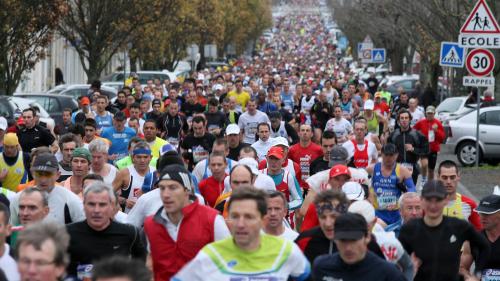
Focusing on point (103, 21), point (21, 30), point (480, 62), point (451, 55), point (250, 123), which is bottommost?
point (250, 123)

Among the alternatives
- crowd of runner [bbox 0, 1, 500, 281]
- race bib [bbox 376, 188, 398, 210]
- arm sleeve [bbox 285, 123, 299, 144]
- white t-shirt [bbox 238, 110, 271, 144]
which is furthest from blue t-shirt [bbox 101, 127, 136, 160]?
race bib [bbox 376, 188, 398, 210]

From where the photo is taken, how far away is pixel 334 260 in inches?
277

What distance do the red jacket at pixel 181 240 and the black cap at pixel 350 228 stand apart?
4.78 ft

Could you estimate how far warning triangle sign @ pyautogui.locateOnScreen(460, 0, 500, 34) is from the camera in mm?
19719

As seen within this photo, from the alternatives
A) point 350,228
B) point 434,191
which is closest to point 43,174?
point 434,191

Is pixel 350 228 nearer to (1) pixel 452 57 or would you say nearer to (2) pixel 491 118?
(1) pixel 452 57

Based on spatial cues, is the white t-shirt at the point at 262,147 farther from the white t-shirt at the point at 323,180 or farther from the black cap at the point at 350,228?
the black cap at the point at 350,228

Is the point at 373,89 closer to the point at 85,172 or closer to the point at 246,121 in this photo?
the point at 246,121

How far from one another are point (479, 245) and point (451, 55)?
52.8 feet

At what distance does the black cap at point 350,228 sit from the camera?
22.6 feet

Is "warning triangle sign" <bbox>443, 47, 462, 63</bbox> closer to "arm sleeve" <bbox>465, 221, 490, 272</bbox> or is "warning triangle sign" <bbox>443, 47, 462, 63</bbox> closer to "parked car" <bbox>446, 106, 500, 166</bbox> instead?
"parked car" <bbox>446, 106, 500, 166</bbox>

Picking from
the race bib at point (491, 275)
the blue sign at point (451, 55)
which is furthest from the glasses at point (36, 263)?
the blue sign at point (451, 55)

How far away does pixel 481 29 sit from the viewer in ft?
65.3

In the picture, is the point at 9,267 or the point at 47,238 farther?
the point at 9,267
